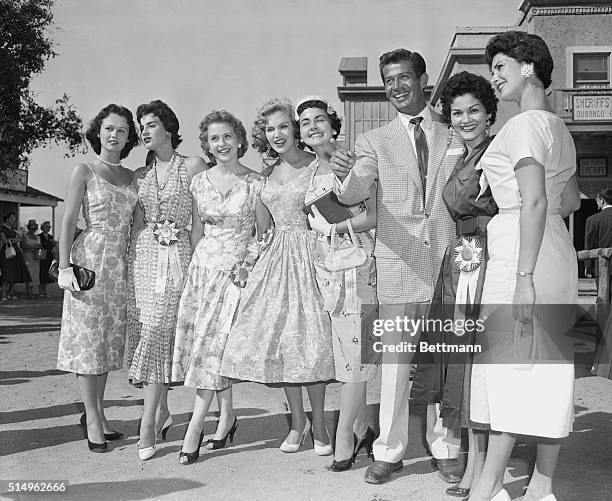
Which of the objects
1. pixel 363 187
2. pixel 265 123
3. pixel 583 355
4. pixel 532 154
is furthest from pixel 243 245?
pixel 583 355

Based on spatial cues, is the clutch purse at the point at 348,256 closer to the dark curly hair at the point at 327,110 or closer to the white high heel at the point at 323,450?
the dark curly hair at the point at 327,110

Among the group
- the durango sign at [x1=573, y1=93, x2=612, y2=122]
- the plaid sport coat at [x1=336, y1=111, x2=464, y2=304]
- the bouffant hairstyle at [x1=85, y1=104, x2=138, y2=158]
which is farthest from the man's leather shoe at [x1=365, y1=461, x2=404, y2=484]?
the durango sign at [x1=573, y1=93, x2=612, y2=122]

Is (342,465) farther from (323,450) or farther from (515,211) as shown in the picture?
Answer: (515,211)

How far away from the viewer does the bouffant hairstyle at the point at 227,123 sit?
466 cm

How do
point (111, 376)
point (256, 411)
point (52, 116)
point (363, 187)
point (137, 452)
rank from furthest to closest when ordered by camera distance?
point (52, 116)
point (111, 376)
point (256, 411)
point (137, 452)
point (363, 187)

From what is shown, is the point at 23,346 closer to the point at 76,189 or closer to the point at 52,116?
the point at 76,189

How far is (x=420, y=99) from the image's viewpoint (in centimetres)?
406

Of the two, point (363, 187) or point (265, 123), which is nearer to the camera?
point (363, 187)

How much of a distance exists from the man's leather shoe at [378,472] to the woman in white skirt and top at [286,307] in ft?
1.71

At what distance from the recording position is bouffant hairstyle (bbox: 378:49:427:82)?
13.0 ft

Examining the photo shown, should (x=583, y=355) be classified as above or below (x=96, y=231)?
below

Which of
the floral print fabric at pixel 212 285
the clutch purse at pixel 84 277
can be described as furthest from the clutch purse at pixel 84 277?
the floral print fabric at pixel 212 285

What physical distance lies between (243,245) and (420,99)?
1.37 metres

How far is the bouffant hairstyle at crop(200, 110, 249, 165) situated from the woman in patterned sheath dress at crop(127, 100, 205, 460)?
160 mm
